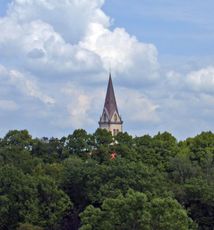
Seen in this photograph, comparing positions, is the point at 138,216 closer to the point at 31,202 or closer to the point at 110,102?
the point at 31,202

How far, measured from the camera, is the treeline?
6144 cm

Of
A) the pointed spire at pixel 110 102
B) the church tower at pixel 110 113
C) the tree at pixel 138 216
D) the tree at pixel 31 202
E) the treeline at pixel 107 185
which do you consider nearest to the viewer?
the tree at pixel 138 216

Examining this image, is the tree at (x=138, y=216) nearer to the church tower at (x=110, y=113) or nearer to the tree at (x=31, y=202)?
the tree at (x=31, y=202)

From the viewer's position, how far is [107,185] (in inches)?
2889

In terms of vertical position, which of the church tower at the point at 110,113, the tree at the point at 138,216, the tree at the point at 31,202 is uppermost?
the church tower at the point at 110,113

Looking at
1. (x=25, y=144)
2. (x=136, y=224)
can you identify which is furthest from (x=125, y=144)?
(x=136, y=224)

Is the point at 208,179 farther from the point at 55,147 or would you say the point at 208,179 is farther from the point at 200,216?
the point at 55,147

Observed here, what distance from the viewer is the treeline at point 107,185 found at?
202ft

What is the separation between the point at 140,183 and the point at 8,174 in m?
11.3

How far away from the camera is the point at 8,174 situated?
74.4m

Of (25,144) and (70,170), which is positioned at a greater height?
(25,144)

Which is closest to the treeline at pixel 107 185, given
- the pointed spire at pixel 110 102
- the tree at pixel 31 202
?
the tree at pixel 31 202

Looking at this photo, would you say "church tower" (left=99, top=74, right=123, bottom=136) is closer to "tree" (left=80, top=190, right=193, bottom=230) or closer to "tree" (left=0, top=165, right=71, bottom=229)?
"tree" (left=0, top=165, right=71, bottom=229)

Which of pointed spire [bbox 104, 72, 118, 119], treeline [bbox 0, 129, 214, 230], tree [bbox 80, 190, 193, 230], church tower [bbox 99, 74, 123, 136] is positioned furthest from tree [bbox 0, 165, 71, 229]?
church tower [bbox 99, 74, 123, 136]
